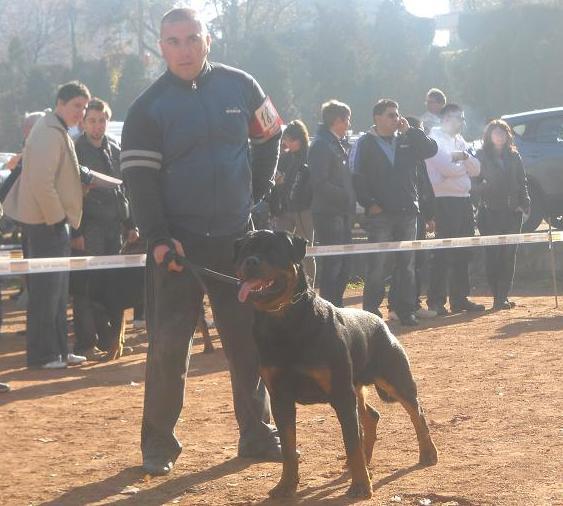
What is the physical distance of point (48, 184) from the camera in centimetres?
921

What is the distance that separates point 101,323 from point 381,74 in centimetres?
3415

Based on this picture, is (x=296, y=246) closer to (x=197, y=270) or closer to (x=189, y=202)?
(x=197, y=270)

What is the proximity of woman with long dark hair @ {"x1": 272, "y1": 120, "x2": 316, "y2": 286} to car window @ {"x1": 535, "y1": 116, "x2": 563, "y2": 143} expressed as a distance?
7.40 meters

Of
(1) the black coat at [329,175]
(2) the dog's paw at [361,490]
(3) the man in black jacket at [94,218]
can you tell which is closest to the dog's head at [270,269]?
(2) the dog's paw at [361,490]

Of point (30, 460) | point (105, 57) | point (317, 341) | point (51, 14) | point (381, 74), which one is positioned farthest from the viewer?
point (51, 14)

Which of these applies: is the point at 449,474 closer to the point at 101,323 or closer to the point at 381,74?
the point at 101,323

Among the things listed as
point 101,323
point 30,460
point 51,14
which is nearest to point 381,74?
point 51,14

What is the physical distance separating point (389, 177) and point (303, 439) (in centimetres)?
520

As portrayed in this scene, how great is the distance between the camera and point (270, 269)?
515 cm

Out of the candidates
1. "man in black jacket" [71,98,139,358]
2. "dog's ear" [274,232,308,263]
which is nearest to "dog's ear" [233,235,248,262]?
"dog's ear" [274,232,308,263]

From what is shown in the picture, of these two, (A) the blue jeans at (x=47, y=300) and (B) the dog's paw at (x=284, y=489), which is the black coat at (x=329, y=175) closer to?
(A) the blue jeans at (x=47, y=300)

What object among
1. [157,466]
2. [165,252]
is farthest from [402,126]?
[157,466]

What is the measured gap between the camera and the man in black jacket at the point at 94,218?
10.3 m

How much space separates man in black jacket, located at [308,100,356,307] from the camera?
11555mm
